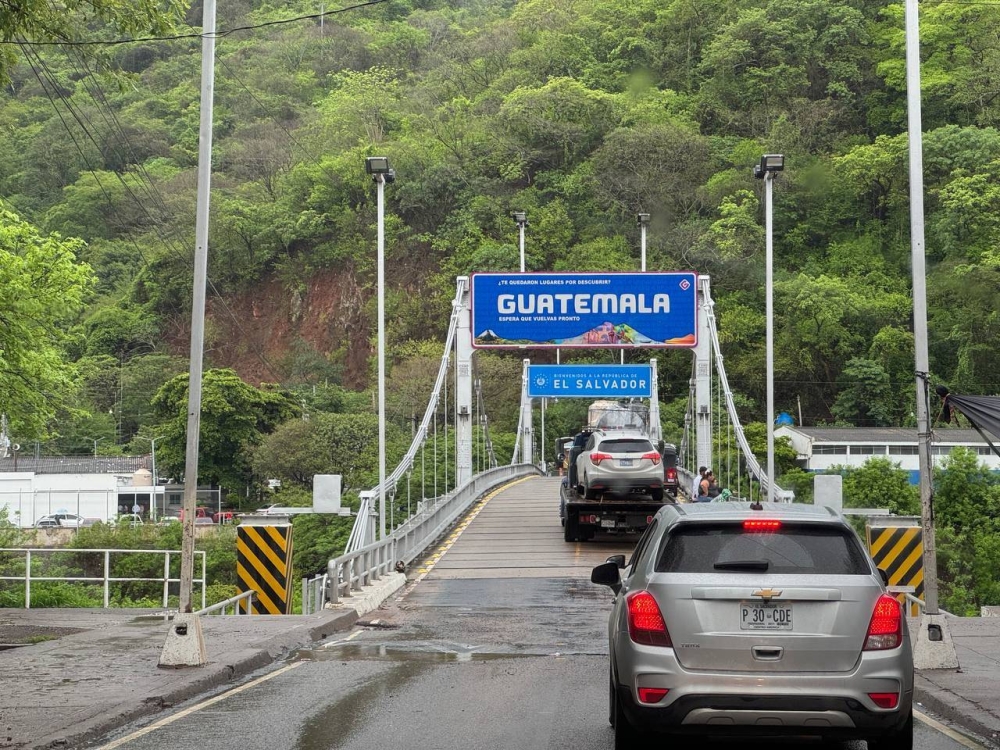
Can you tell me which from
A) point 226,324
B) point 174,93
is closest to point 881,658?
point 226,324

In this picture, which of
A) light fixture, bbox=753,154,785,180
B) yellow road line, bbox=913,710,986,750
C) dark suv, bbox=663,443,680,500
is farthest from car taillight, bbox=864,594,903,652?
light fixture, bbox=753,154,785,180

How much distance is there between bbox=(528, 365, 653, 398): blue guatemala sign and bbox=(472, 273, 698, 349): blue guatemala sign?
677 inches

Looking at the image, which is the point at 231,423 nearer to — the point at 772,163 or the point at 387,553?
the point at 772,163

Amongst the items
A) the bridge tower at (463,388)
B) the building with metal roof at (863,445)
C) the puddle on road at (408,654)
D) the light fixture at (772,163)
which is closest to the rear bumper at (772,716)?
the puddle on road at (408,654)

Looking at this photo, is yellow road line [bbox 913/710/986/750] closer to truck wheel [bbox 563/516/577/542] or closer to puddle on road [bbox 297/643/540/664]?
puddle on road [bbox 297/643/540/664]

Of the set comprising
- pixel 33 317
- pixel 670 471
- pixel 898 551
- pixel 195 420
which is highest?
pixel 33 317

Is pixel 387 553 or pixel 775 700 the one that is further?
pixel 387 553

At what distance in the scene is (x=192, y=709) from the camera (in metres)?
10.2

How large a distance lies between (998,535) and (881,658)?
127ft

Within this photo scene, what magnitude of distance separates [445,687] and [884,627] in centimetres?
466

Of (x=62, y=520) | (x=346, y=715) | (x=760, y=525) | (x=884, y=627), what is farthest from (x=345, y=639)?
(x=62, y=520)

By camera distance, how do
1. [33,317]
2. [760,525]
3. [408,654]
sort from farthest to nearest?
[33,317] → [408,654] → [760,525]

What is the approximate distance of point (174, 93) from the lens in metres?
100

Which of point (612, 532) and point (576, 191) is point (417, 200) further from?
point (612, 532)
